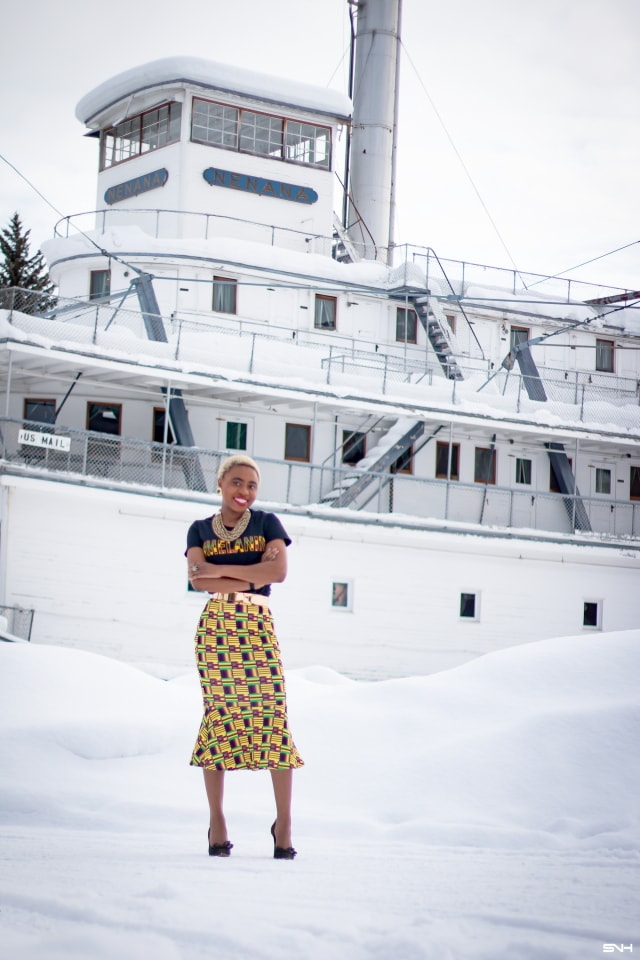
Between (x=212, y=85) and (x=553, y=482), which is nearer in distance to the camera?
(x=212, y=85)

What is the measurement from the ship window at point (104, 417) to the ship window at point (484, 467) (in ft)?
31.8

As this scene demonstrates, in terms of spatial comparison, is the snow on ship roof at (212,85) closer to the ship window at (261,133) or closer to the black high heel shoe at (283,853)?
the ship window at (261,133)

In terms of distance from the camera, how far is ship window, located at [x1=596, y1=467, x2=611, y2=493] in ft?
104

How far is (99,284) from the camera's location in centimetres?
2845

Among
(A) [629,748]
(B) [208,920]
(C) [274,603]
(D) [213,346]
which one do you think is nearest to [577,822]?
(A) [629,748]

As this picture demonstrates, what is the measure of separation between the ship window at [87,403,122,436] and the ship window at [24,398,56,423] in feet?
2.79

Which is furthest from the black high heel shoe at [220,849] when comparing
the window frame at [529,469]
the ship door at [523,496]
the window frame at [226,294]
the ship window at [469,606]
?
the window frame at [529,469]

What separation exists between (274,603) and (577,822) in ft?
57.8

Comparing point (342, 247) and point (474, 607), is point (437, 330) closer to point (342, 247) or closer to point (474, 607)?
point (342, 247)

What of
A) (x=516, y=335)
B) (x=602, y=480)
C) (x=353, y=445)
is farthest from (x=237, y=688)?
(x=516, y=335)

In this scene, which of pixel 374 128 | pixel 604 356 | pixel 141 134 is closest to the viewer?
pixel 141 134

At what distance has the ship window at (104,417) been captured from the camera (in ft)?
86.3

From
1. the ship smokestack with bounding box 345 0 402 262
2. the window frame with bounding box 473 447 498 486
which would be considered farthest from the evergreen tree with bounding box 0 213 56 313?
the window frame with bounding box 473 447 498 486

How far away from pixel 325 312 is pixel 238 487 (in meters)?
24.0
